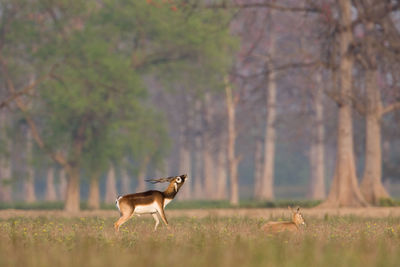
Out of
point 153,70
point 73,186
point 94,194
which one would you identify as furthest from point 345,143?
point 94,194

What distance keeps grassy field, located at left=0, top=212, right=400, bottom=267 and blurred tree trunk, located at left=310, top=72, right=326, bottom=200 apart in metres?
34.7

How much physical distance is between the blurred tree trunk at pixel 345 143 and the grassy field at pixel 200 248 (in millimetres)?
13455

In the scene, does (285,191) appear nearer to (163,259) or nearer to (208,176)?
(208,176)

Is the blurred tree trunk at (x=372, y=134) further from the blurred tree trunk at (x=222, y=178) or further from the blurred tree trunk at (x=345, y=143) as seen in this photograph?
the blurred tree trunk at (x=222, y=178)

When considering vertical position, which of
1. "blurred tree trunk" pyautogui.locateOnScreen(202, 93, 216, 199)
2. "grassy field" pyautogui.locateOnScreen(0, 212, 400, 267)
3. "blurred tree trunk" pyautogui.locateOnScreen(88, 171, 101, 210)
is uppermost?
"blurred tree trunk" pyautogui.locateOnScreen(202, 93, 216, 199)

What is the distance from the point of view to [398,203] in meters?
28.5

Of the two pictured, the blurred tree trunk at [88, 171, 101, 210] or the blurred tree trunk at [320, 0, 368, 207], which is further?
the blurred tree trunk at [88, 171, 101, 210]

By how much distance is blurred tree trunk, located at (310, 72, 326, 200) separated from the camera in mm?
49594

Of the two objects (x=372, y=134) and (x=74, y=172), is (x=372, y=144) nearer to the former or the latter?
(x=372, y=134)

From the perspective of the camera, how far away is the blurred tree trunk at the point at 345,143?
93.9 feet

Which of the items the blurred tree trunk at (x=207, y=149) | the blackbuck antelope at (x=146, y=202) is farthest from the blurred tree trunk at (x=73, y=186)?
the blackbuck antelope at (x=146, y=202)

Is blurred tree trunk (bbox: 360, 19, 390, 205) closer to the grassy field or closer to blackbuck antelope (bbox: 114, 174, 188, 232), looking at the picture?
the grassy field

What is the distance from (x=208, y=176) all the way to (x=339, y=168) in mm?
24336

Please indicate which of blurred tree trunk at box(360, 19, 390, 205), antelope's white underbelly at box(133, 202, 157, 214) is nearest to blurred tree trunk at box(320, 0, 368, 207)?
blurred tree trunk at box(360, 19, 390, 205)
